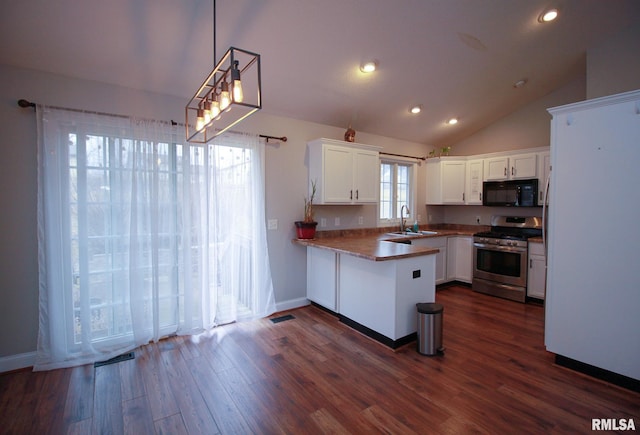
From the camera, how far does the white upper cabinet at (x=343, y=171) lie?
395cm

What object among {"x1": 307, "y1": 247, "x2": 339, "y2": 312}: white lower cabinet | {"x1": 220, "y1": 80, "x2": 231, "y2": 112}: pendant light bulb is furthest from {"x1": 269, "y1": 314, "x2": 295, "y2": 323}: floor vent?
{"x1": 220, "y1": 80, "x2": 231, "y2": 112}: pendant light bulb

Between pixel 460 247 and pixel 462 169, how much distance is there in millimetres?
1376

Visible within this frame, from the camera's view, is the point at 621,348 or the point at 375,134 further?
the point at 375,134

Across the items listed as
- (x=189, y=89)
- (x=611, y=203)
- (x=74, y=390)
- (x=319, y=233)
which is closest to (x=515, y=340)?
(x=611, y=203)

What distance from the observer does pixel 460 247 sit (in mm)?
5141

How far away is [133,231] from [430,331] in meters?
3.00

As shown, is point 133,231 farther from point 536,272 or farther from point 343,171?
point 536,272

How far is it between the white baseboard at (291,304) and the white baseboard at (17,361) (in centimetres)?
239

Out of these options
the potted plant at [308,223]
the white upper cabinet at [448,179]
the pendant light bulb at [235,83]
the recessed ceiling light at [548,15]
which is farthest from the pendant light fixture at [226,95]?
the white upper cabinet at [448,179]

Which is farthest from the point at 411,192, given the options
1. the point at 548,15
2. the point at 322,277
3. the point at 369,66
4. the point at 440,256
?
the point at 548,15

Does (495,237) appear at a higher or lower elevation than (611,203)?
lower

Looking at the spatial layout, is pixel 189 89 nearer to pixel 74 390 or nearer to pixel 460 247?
pixel 74 390

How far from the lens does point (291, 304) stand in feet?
13.5

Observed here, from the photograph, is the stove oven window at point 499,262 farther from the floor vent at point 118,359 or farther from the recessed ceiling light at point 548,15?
the floor vent at point 118,359
